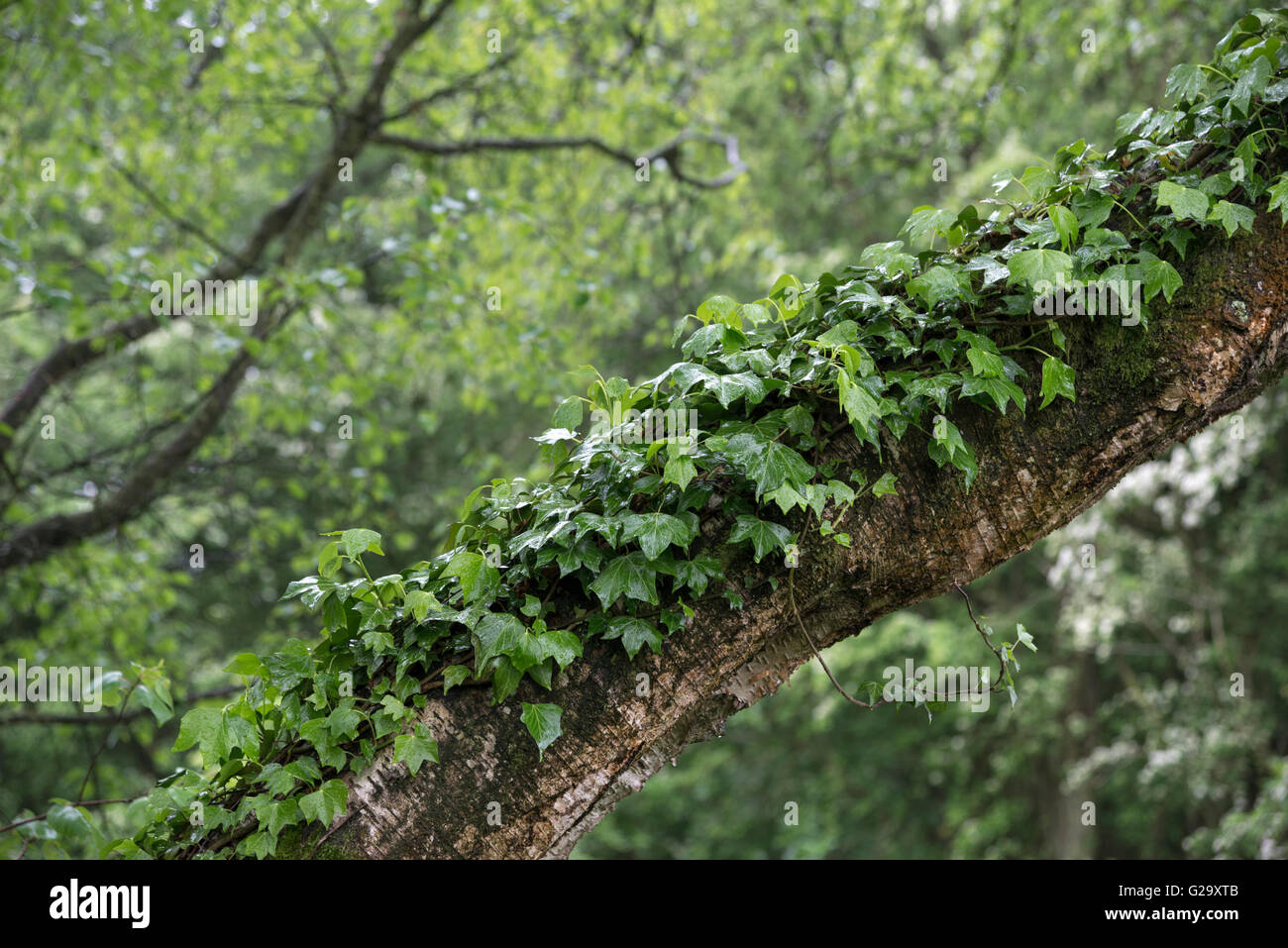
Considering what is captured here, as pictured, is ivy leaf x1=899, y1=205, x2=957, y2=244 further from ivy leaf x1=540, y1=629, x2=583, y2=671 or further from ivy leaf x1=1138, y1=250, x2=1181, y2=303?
ivy leaf x1=540, y1=629, x2=583, y2=671

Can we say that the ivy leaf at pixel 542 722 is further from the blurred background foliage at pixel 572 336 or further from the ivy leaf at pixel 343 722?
the blurred background foliage at pixel 572 336

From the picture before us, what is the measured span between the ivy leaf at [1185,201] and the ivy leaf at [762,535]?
948 millimetres

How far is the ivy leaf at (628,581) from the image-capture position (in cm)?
170

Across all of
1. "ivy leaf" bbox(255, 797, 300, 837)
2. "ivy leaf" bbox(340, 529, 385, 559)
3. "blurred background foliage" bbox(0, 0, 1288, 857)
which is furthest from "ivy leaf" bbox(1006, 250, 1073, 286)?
"blurred background foliage" bbox(0, 0, 1288, 857)

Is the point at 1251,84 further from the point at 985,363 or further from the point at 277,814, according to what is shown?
the point at 277,814

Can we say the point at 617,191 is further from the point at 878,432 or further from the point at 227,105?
the point at 878,432

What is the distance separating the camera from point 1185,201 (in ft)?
5.87

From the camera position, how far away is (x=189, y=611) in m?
9.63

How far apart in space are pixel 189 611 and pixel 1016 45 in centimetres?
903

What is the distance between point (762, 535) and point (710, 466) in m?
0.17

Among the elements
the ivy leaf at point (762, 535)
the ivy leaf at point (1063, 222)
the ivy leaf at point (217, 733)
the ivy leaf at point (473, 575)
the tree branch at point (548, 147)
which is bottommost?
the ivy leaf at point (217, 733)

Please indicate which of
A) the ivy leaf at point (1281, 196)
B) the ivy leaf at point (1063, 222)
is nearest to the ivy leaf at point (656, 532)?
the ivy leaf at point (1063, 222)

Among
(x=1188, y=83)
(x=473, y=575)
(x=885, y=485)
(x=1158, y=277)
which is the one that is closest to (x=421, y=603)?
(x=473, y=575)
